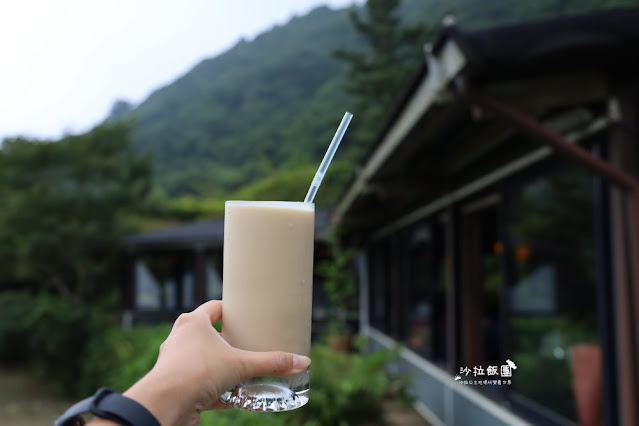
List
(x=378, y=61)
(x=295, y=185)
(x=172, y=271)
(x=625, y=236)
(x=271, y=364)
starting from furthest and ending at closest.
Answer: (x=295, y=185) < (x=378, y=61) < (x=172, y=271) < (x=625, y=236) < (x=271, y=364)

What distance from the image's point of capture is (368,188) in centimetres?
542

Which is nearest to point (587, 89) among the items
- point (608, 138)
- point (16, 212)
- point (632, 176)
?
point (608, 138)

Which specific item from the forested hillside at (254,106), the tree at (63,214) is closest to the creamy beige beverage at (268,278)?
the tree at (63,214)

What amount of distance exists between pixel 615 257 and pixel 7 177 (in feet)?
49.4

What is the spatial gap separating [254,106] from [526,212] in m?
22.7

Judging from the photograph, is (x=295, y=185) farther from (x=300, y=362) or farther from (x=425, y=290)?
(x=300, y=362)

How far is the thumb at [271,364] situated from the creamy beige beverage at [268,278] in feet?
0.09

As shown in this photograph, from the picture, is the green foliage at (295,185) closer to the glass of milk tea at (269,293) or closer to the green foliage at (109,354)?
the green foliage at (109,354)

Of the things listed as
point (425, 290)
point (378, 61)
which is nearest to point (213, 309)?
point (425, 290)

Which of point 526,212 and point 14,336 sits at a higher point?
point 526,212

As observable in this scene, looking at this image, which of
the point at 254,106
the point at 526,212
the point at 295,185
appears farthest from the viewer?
the point at 254,106

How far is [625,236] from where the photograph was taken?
2.55m

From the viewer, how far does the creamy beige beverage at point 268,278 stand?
3.18ft

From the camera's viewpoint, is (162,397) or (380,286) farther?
(380,286)
